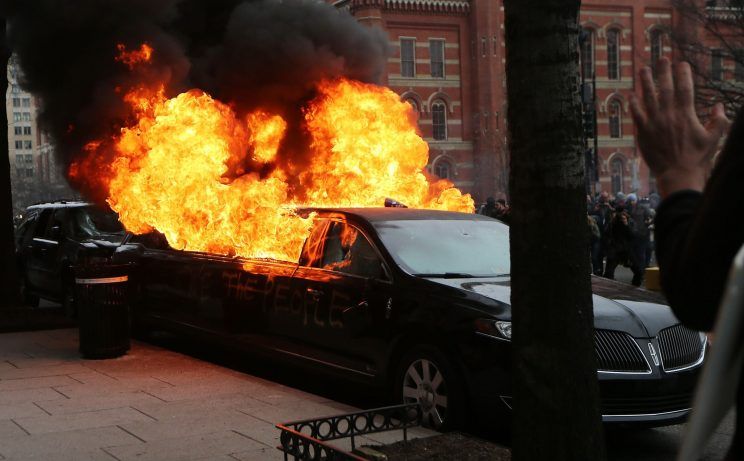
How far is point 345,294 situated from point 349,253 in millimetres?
438

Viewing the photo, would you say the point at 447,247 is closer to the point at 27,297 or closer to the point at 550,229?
the point at 550,229

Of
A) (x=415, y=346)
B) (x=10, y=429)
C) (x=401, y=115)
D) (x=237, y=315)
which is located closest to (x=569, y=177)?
(x=415, y=346)

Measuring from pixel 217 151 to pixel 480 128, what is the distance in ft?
145

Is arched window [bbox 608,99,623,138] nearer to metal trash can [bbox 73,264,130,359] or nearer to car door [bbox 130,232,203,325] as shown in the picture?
car door [bbox 130,232,203,325]

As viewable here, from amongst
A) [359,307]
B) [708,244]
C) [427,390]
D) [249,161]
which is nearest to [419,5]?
[249,161]

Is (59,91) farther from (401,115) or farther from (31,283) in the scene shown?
(401,115)

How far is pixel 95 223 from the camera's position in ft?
45.1

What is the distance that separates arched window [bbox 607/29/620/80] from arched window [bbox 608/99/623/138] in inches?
62.6

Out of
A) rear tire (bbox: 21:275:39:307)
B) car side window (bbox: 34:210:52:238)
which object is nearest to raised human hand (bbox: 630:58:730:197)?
car side window (bbox: 34:210:52:238)

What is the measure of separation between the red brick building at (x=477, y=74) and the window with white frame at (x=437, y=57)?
0.02 meters

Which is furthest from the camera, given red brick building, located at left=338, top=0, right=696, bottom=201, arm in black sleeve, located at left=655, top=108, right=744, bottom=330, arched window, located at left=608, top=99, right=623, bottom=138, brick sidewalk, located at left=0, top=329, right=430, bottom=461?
arched window, located at left=608, top=99, right=623, bottom=138

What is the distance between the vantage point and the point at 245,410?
7066 mm

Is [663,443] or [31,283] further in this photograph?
[31,283]

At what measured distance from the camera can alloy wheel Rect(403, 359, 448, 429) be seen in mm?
6605
